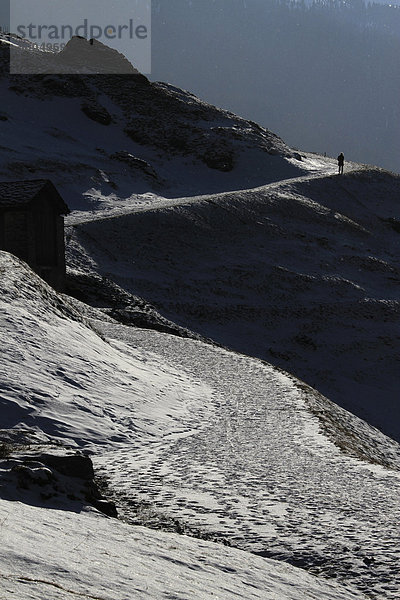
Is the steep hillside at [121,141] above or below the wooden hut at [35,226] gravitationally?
above

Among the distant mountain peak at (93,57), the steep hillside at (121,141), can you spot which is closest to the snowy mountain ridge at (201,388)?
the steep hillside at (121,141)

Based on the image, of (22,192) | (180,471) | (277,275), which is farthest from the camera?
(277,275)

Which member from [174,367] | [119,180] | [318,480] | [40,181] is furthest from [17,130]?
[318,480]

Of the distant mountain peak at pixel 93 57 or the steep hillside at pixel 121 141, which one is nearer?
the steep hillside at pixel 121 141

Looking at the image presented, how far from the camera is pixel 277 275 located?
53.9m

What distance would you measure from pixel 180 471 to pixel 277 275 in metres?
41.1

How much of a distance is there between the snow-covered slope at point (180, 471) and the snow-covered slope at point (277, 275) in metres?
15.2

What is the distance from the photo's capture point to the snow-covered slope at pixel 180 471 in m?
8.34

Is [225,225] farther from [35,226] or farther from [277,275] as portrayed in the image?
[35,226]

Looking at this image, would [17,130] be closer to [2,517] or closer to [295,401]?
[295,401]

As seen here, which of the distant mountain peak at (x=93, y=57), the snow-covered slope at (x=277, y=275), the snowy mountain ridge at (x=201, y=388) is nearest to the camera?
the snowy mountain ridge at (x=201, y=388)

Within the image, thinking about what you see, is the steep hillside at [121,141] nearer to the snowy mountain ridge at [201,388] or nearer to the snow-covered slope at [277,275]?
the snowy mountain ridge at [201,388]

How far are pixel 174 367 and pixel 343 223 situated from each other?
45.5 meters

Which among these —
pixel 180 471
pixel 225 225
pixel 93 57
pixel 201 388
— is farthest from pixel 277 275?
pixel 93 57
